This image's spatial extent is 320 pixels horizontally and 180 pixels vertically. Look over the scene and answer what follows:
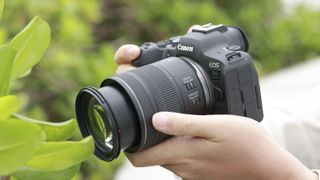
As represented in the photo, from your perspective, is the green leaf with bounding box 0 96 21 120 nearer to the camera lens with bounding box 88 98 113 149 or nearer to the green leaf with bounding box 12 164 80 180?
the green leaf with bounding box 12 164 80 180

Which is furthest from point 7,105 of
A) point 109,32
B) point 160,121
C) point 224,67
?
point 109,32

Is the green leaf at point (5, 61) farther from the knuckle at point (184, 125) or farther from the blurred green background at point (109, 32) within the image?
the blurred green background at point (109, 32)

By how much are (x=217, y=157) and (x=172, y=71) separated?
0.13m

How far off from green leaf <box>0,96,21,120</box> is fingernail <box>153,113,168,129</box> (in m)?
0.23

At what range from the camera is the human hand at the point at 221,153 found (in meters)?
0.72

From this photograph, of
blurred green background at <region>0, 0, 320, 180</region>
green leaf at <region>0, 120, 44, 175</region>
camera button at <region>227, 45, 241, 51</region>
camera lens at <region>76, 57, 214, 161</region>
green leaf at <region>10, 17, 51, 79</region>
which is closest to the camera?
green leaf at <region>0, 120, 44, 175</region>

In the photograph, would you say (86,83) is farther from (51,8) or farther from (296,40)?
(296,40)

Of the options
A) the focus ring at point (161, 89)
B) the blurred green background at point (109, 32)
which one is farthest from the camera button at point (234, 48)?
the blurred green background at point (109, 32)

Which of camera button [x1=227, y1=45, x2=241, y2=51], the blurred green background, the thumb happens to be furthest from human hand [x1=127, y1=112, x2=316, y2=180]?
the blurred green background

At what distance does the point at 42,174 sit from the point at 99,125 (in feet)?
0.62

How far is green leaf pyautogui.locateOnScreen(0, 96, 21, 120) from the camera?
19.1 inches

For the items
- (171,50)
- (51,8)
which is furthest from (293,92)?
(171,50)

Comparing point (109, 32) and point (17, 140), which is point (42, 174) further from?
point (109, 32)

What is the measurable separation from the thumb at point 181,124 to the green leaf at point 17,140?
23cm
